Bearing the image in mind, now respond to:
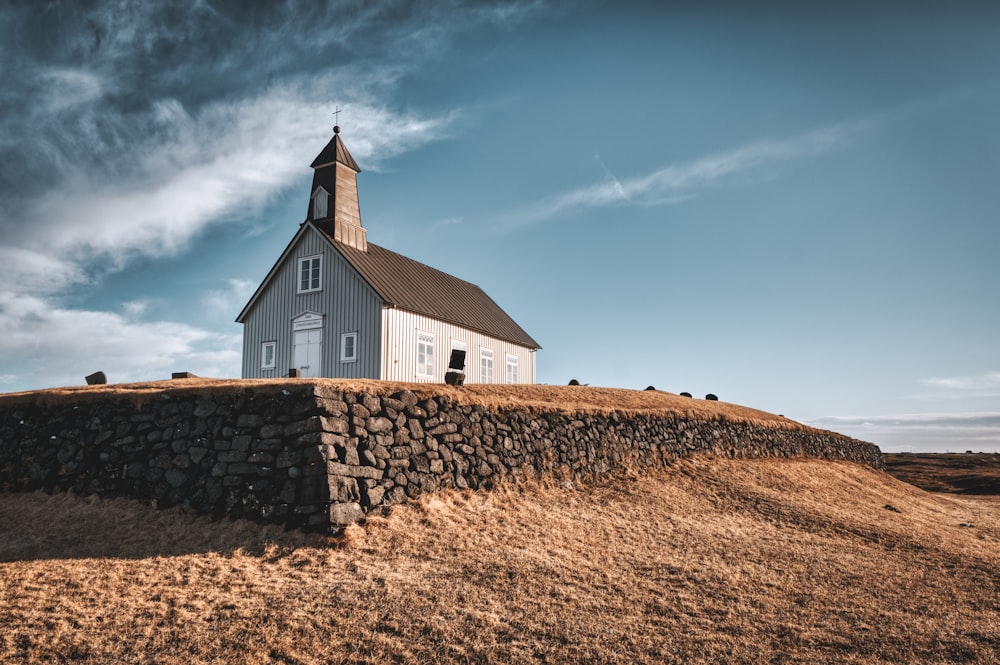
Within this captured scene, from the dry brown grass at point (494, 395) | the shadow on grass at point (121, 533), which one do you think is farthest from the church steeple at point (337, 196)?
the shadow on grass at point (121, 533)

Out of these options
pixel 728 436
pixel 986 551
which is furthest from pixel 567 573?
pixel 728 436

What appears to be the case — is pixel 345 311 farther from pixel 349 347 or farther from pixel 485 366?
pixel 485 366

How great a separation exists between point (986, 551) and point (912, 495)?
45.1ft

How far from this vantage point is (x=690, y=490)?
1886 cm

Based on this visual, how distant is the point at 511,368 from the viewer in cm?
3456

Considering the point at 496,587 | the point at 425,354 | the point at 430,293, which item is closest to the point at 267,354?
the point at 425,354

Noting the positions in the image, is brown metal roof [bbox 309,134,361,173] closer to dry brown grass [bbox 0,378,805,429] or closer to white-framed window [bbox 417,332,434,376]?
white-framed window [bbox 417,332,434,376]

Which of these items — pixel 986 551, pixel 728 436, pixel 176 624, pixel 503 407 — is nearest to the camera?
pixel 176 624

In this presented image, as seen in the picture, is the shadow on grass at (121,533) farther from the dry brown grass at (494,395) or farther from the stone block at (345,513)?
the dry brown grass at (494,395)

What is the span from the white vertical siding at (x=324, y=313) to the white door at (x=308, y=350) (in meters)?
0.25

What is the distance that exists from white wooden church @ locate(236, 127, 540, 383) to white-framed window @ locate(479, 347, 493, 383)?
0.05 meters

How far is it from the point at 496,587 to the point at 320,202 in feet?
74.9

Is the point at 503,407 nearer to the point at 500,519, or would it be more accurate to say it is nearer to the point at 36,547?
the point at 500,519

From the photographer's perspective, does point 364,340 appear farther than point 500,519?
Yes
